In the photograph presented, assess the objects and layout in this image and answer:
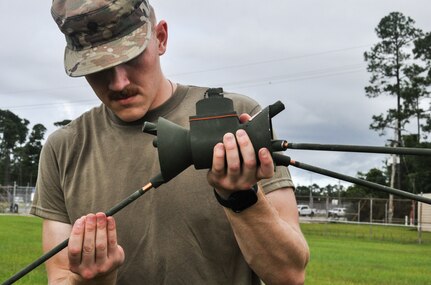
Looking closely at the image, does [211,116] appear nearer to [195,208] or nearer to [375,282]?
[195,208]

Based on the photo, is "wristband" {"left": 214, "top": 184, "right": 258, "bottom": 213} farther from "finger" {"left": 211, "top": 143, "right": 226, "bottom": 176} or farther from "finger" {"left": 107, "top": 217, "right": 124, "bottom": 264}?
"finger" {"left": 107, "top": 217, "right": 124, "bottom": 264}

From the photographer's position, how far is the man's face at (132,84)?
2812mm

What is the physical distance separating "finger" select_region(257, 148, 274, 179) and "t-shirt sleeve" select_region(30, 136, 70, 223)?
1.51 metres

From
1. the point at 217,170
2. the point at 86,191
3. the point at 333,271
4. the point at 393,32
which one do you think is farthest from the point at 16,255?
the point at 393,32

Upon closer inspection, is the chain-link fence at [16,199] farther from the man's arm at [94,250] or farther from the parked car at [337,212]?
the man's arm at [94,250]

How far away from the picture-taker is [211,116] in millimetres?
1952

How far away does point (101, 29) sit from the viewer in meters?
2.90

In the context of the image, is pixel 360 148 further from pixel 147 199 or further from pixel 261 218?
pixel 147 199

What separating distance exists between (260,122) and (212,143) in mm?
147

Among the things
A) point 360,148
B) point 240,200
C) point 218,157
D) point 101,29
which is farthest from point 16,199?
point 360,148

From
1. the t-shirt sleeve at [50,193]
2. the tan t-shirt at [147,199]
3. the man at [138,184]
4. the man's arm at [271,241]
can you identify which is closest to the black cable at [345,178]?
the man's arm at [271,241]

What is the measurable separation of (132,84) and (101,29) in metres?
0.28

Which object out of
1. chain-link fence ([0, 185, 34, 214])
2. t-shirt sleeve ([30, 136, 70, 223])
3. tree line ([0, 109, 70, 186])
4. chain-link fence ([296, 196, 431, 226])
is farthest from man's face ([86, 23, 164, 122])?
tree line ([0, 109, 70, 186])

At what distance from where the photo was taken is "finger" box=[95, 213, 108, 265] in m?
2.27
